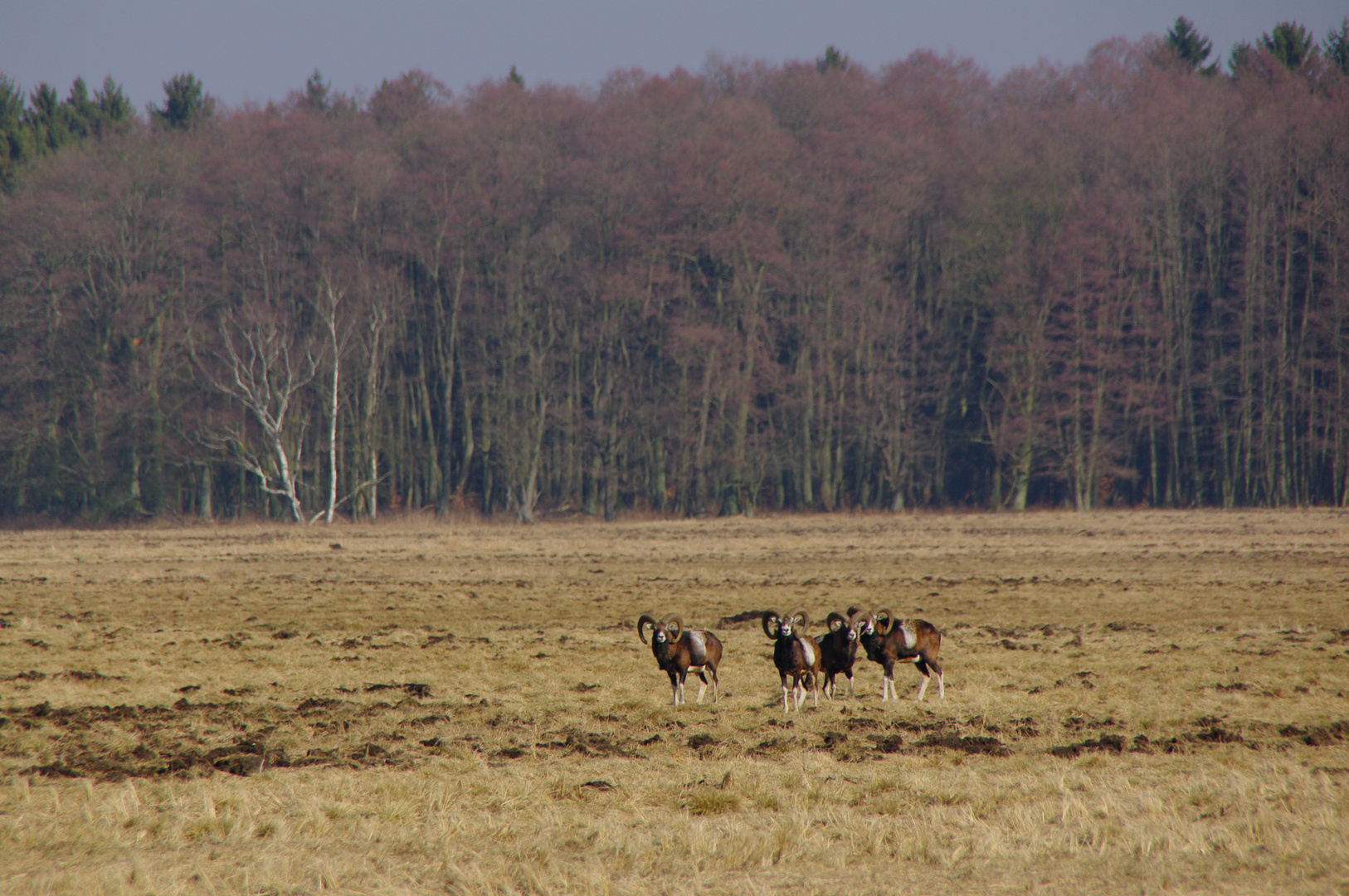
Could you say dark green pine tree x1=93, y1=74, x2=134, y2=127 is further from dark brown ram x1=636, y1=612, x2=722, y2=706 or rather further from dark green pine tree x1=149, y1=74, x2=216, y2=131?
dark brown ram x1=636, y1=612, x2=722, y2=706

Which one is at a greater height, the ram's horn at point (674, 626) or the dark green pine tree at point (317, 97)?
the dark green pine tree at point (317, 97)

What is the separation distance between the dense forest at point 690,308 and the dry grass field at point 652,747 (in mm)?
30548

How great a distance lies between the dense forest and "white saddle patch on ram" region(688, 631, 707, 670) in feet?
135

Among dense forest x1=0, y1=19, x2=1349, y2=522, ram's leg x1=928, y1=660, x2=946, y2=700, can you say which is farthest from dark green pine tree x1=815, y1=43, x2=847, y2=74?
ram's leg x1=928, y1=660, x2=946, y2=700

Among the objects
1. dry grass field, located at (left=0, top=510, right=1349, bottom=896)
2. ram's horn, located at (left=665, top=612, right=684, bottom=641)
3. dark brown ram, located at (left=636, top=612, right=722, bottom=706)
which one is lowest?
dry grass field, located at (left=0, top=510, right=1349, bottom=896)

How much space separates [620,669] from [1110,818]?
8.19 meters

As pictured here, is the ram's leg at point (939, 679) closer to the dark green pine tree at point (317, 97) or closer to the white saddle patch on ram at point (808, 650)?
the white saddle patch on ram at point (808, 650)

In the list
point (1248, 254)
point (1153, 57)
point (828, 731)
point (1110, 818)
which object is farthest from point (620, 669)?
point (1153, 57)

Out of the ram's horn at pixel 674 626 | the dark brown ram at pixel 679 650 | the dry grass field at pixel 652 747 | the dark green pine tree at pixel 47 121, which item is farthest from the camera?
the dark green pine tree at pixel 47 121

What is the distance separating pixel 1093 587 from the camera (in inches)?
968

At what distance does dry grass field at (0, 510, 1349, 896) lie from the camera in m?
8.13

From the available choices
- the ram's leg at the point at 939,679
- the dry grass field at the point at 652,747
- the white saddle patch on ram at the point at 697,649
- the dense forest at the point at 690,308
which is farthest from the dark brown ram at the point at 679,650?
the dense forest at the point at 690,308

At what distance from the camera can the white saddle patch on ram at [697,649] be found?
1370cm

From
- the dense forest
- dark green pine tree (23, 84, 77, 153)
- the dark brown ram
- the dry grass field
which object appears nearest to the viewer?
the dry grass field
